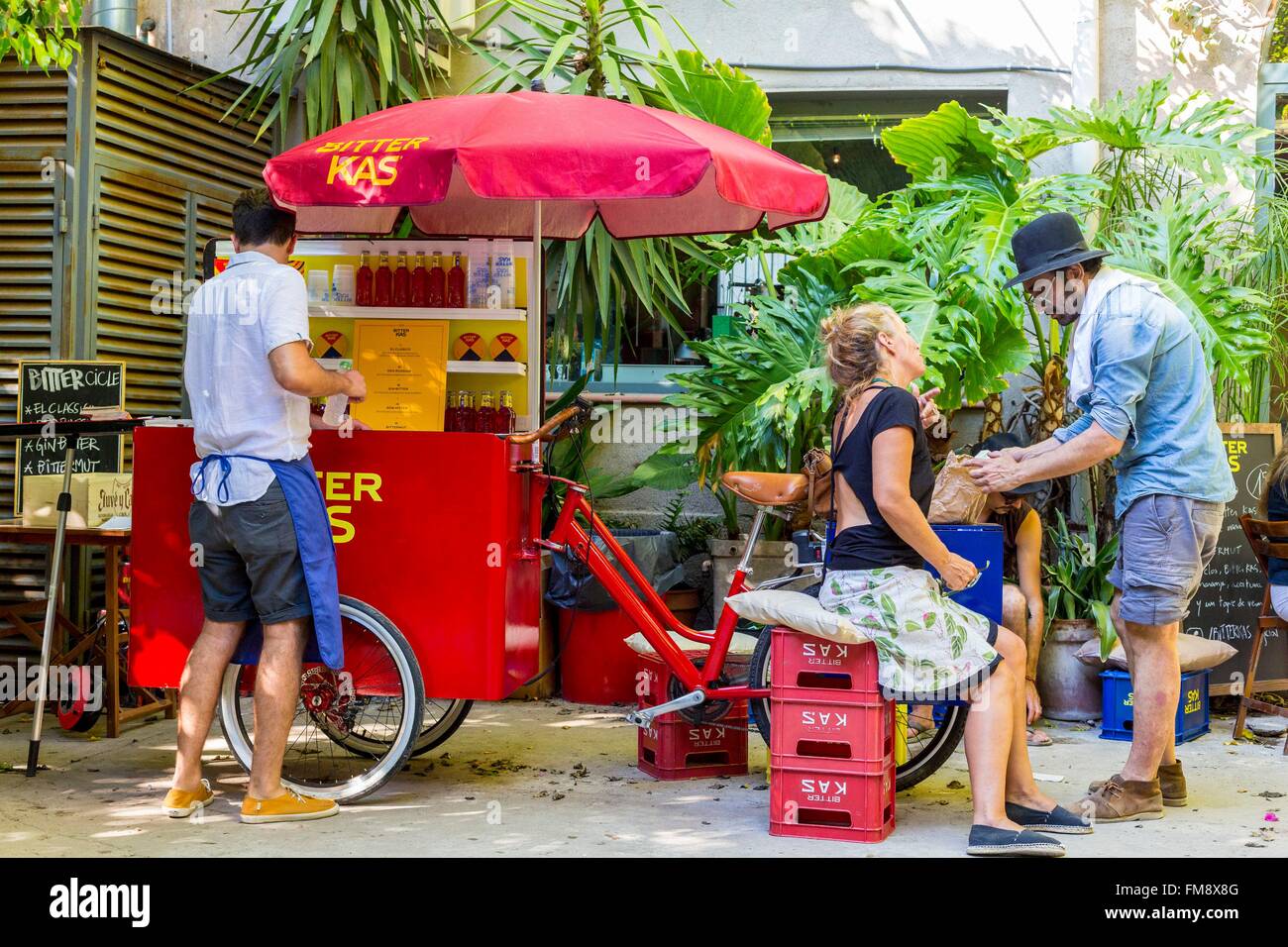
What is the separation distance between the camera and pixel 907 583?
408cm

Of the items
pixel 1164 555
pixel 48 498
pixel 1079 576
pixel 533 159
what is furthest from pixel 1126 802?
pixel 48 498

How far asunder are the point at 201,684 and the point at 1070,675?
12.6 ft

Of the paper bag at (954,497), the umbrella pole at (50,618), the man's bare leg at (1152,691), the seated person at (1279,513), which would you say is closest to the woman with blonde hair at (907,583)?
the man's bare leg at (1152,691)

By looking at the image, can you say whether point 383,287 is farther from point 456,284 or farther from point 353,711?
point 353,711

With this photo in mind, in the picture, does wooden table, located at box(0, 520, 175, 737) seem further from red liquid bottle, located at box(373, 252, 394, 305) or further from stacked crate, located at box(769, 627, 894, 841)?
stacked crate, located at box(769, 627, 894, 841)

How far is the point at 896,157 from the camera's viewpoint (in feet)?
22.5

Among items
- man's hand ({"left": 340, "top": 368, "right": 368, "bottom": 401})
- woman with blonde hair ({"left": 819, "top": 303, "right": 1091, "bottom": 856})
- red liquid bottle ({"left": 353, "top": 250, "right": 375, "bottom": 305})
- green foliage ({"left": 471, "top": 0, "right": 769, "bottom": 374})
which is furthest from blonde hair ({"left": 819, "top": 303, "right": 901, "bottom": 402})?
green foliage ({"left": 471, "top": 0, "right": 769, "bottom": 374})

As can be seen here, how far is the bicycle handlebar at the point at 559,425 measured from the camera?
476 cm

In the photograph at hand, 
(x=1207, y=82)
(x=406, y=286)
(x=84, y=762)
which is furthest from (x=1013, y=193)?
(x=84, y=762)

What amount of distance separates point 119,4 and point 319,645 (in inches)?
201

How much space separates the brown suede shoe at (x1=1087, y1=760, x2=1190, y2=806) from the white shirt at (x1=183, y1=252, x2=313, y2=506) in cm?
294

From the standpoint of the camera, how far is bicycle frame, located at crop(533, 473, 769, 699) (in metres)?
4.86

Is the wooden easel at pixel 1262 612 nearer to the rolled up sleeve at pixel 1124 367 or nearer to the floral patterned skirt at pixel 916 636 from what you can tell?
the rolled up sleeve at pixel 1124 367

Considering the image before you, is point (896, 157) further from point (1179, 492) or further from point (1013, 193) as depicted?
point (1179, 492)
